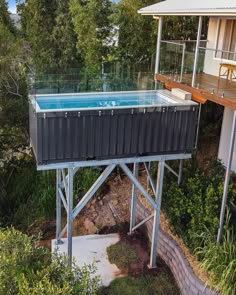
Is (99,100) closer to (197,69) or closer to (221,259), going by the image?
(197,69)

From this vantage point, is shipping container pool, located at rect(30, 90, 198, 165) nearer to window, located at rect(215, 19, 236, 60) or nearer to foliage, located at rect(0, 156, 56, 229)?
window, located at rect(215, 19, 236, 60)

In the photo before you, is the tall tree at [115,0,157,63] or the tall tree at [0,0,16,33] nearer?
the tall tree at [115,0,157,63]

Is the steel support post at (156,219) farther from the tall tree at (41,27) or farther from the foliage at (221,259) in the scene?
the tall tree at (41,27)

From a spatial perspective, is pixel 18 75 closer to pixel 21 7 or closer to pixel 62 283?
pixel 21 7

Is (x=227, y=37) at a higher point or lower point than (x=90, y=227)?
higher

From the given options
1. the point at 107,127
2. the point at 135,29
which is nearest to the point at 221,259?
the point at 107,127

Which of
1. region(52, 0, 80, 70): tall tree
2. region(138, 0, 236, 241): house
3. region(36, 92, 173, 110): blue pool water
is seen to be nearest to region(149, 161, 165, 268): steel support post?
region(36, 92, 173, 110): blue pool water

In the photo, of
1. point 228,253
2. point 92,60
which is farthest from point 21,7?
point 228,253
